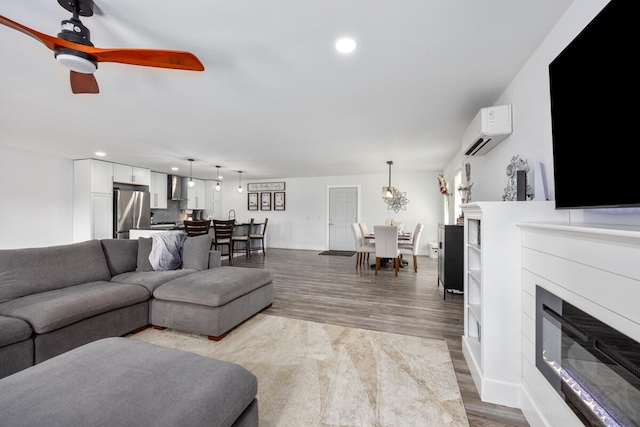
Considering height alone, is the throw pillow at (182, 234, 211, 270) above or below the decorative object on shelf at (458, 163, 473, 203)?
below

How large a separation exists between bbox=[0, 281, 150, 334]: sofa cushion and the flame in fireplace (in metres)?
3.10

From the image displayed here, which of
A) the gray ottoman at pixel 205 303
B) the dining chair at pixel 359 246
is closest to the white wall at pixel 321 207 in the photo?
the dining chair at pixel 359 246

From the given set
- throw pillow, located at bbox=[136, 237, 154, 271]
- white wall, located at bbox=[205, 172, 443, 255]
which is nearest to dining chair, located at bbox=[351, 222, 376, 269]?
white wall, located at bbox=[205, 172, 443, 255]

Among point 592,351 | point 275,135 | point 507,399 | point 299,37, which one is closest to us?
point 592,351

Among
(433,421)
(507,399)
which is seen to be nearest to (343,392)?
(433,421)

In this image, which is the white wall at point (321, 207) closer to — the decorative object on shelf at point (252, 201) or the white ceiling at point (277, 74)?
the decorative object on shelf at point (252, 201)

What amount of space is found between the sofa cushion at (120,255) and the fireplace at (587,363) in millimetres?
3811

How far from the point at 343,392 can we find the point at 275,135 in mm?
3428

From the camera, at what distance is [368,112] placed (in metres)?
3.06

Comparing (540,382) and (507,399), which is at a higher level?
(540,382)

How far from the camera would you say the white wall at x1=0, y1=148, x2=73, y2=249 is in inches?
187

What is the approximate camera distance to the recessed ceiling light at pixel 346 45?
178 centimetres

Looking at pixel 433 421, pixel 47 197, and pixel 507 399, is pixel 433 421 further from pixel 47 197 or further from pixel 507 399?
pixel 47 197

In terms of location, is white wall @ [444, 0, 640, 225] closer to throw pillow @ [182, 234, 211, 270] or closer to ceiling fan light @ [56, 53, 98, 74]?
ceiling fan light @ [56, 53, 98, 74]
